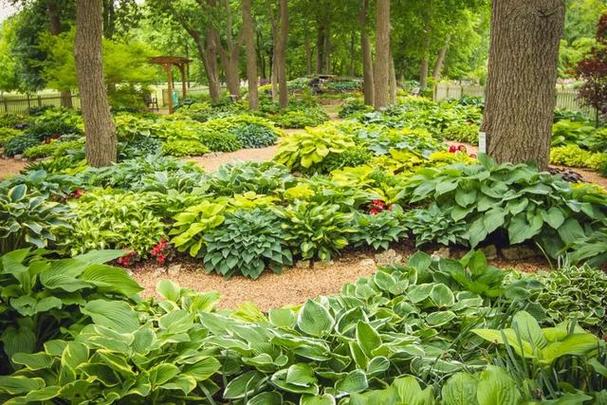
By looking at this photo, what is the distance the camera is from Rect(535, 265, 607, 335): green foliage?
3.33m

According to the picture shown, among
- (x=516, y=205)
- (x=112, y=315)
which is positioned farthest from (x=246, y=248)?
(x=516, y=205)

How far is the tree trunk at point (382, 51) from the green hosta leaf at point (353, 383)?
13.7 metres

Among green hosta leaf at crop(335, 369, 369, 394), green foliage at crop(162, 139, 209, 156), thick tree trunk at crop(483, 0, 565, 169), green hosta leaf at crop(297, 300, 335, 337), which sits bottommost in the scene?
green hosta leaf at crop(335, 369, 369, 394)

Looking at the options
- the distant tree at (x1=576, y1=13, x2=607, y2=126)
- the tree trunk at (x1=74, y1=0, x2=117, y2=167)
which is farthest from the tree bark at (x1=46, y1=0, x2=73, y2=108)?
the distant tree at (x1=576, y1=13, x2=607, y2=126)

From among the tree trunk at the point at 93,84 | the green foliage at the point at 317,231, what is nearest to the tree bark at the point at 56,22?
the tree trunk at the point at 93,84

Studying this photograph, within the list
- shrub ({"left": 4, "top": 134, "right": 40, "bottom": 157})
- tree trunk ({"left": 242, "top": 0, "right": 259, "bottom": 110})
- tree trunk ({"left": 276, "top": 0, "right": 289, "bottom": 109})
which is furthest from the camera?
tree trunk ({"left": 276, "top": 0, "right": 289, "bottom": 109})

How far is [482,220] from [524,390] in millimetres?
3115

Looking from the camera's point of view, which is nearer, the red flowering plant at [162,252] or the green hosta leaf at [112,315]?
the green hosta leaf at [112,315]

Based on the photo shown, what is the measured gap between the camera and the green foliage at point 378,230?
531 centimetres

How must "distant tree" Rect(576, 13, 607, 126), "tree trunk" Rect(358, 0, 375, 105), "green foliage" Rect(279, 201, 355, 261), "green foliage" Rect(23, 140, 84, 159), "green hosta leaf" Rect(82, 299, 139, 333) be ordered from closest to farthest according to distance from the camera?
"green hosta leaf" Rect(82, 299, 139, 333) < "green foliage" Rect(279, 201, 355, 261) < "distant tree" Rect(576, 13, 607, 126) < "green foliage" Rect(23, 140, 84, 159) < "tree trunk" Rect(358, 0, 375, 105)

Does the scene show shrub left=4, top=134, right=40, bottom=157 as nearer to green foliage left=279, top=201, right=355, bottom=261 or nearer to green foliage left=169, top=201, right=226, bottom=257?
green foliage left=169, top=201, right=226, bottom=257

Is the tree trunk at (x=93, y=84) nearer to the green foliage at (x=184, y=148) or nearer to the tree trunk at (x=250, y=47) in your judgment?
the green foliage at (x=184, y=148)

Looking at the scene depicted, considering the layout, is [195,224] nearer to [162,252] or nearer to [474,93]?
[162,252]

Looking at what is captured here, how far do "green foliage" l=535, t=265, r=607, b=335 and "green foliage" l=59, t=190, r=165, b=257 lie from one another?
3.74 meters
